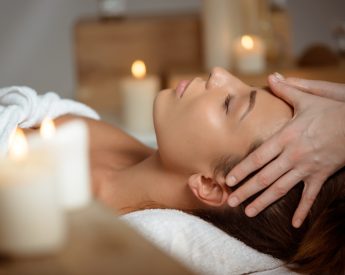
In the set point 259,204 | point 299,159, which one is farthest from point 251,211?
point 299,159

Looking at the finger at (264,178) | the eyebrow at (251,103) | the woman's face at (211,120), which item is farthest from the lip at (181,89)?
the finger at (264,178)

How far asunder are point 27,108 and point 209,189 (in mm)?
464

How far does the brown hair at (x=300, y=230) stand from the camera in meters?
1.34

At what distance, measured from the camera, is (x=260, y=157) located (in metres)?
1.34

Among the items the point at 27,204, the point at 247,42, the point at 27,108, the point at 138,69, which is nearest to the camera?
the point at 27,204

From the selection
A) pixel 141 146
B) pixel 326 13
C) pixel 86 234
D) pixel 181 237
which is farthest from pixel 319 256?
pixel 326 13

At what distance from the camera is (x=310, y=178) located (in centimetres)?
135

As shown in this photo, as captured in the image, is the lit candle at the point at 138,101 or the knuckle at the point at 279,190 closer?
the knuckle at the point at 279,190

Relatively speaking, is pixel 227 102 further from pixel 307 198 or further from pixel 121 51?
pixel 121 51

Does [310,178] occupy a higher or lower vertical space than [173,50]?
higher

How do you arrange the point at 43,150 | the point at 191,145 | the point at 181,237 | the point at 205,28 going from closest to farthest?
the point at 43,150
the point at 181,237
the point at 191,145
the point at 205,28

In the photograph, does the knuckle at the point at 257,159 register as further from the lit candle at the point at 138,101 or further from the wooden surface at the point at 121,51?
the wooden surface at the point at 121,51

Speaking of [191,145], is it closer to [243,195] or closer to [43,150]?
[243,195]

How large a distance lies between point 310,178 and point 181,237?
24 centimetres
